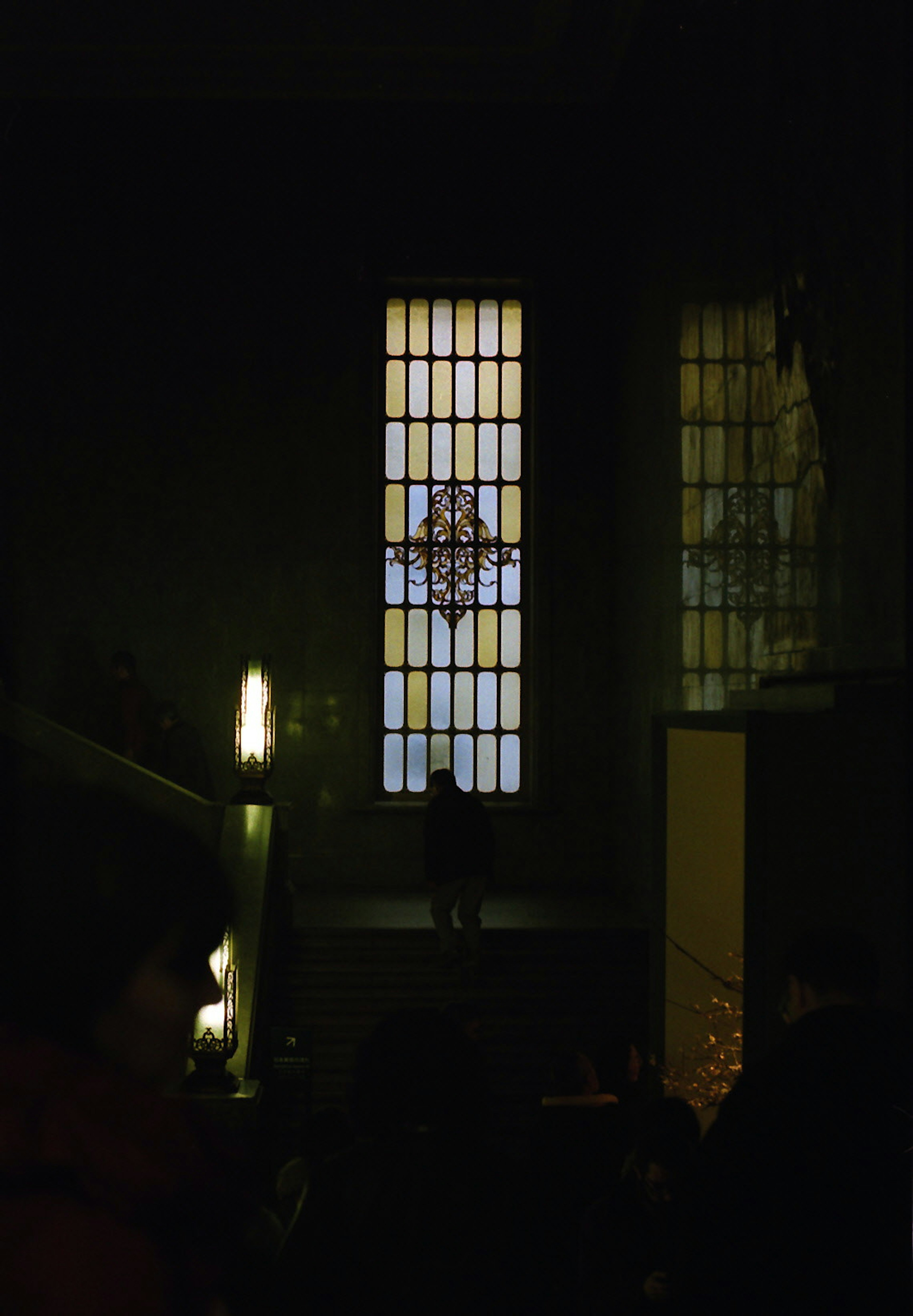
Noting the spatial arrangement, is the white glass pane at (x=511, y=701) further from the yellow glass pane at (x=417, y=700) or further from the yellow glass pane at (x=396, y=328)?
the yellow glass pane at (x=396, y=328)

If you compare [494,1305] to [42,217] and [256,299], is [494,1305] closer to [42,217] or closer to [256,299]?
[256,299]

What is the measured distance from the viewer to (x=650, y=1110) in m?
3.41

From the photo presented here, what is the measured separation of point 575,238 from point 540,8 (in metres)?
2.64

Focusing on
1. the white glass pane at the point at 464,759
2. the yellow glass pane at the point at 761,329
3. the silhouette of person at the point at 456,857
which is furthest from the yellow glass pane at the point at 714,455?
the white glass pane at the point at 464,759

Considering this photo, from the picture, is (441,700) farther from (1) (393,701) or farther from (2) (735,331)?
(2) (735,331)

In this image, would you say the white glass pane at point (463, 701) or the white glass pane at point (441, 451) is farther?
the white glass pane at point (441, 451)

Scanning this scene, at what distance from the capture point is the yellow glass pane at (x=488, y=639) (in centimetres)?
1415

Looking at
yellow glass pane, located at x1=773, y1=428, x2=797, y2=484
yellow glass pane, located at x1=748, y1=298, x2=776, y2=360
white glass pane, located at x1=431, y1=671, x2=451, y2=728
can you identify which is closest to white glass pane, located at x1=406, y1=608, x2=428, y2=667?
white glass pane, located at x1=431, y1=671, x2=451, y2=728

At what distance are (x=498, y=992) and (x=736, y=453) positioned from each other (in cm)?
467

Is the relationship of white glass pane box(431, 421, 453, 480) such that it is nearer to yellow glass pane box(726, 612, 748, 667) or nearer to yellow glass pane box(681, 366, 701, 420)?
yellow glass pane box(681, 366, 701, 420)

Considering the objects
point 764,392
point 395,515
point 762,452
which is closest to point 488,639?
point 395,515

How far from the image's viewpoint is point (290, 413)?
46.1ft

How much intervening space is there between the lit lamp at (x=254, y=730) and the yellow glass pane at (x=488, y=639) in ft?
14.7

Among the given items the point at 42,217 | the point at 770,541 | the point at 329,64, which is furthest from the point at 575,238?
the point at 770,541
